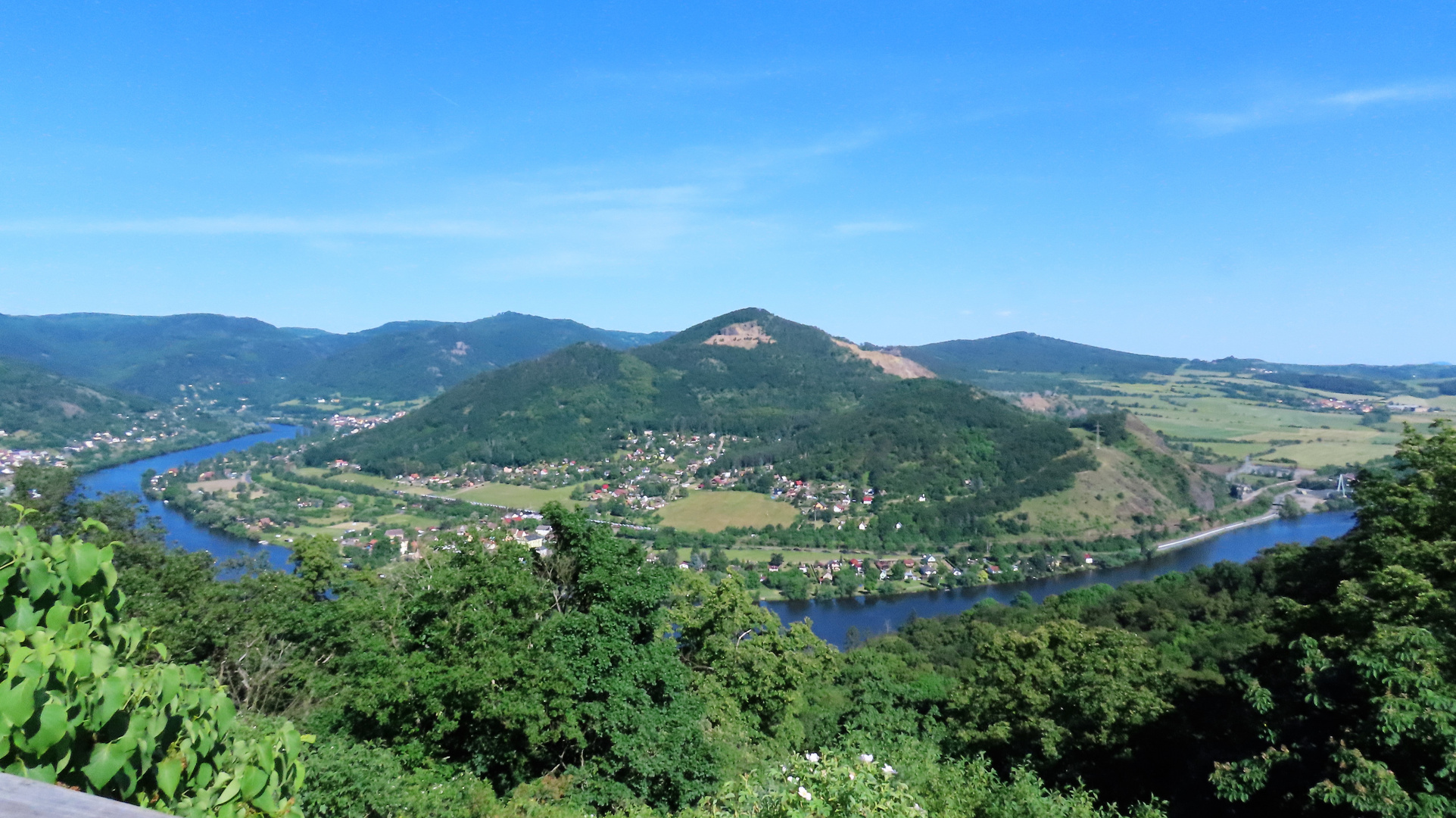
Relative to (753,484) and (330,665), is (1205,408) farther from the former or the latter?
(330,665)

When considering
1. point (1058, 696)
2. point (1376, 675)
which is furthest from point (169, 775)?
point (1058, 696)

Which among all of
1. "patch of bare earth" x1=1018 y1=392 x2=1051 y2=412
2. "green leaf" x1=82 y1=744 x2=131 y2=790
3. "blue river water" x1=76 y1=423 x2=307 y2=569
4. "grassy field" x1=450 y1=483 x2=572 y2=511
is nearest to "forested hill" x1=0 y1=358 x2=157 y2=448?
"blue river water" x1=76 y1=423 x2=307 y2=569

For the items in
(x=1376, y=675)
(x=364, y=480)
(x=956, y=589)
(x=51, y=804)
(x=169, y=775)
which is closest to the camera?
(x=51, y=804)

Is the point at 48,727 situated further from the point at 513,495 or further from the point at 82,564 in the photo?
the point at 513,495

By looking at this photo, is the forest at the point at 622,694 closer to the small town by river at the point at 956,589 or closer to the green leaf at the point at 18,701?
the green leaf at the point at 18,701

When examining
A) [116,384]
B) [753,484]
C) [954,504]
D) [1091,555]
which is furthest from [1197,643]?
[116,384]

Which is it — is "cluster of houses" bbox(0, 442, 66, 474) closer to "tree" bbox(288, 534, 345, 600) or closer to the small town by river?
the small town by river
